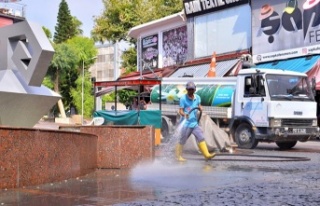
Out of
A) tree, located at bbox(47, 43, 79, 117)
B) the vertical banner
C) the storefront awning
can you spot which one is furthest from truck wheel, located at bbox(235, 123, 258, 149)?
tree, located at bbox(47, 43, 79, 117)

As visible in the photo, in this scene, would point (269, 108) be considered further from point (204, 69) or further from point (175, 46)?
point (175, 46)

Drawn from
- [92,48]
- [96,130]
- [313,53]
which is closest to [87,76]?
[92,48]

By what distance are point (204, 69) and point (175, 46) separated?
608 cm

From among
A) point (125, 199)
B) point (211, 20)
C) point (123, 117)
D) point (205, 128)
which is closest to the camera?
point (125, 199)

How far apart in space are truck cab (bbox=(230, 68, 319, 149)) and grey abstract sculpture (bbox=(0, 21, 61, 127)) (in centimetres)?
792

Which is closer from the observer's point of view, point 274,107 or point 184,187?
point 184,187

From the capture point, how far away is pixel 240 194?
660 cm

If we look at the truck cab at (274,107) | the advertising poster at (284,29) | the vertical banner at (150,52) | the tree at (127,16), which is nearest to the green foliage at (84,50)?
the tree at (127,16)

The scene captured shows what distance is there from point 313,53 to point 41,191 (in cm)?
1897

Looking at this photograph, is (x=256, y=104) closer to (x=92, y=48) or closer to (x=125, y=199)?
(x=125, y=199)

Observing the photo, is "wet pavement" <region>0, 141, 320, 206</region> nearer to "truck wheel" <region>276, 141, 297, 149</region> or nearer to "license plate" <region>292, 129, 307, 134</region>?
"license plate" <region>292, 129, 307, 134</region>

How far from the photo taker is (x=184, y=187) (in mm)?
7375

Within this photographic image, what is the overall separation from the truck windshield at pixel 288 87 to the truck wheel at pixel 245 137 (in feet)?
4.70

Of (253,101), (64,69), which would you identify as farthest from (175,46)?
(64,69)
